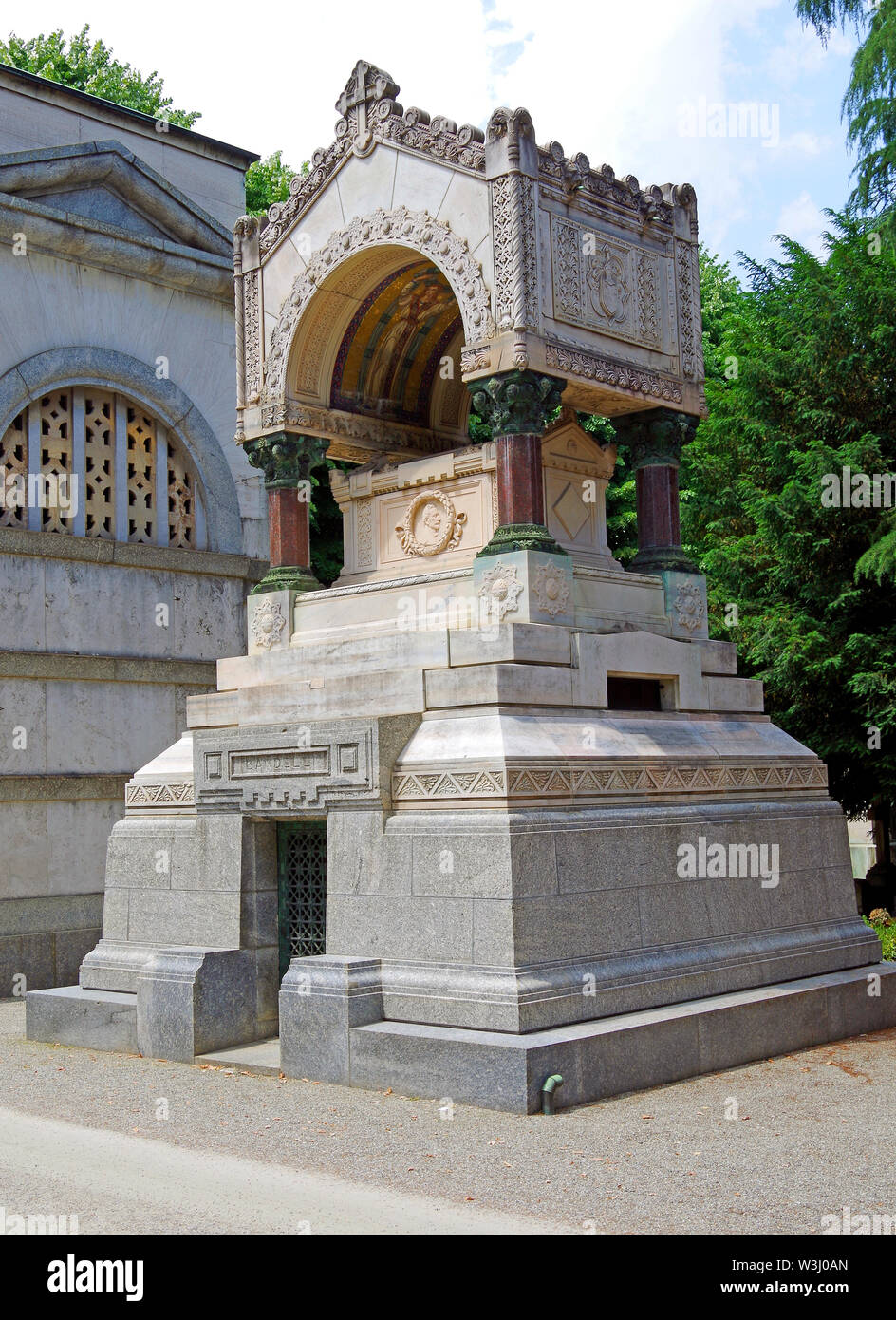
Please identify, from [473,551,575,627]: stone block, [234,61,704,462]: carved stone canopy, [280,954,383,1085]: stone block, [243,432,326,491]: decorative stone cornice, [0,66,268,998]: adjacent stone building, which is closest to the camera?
[280,954,383,1085]: stone block

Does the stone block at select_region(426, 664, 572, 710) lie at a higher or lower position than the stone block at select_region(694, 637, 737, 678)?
lower

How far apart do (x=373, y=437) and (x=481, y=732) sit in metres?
3.64

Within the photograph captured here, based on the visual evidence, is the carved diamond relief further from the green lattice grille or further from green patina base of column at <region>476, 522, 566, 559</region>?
the green lattice grille

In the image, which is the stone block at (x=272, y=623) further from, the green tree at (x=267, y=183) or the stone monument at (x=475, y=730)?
the green tree at (x=267, y=183)

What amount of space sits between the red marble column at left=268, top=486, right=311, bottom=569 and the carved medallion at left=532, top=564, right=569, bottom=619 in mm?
2487

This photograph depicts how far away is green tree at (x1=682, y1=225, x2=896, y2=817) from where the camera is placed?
53.4ft

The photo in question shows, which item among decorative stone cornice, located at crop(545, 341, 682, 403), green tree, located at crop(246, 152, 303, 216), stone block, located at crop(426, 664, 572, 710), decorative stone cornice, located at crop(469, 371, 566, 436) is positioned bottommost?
stone block, located at crop(426, 664, 572, 710)

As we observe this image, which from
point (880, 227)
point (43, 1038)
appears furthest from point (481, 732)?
point (880, 227)

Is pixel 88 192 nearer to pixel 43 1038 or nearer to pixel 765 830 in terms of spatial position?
pixel 43 1038

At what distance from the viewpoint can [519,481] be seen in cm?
1002

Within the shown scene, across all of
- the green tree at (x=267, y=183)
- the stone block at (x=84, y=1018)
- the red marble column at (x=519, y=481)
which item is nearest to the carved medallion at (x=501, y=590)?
the red marble column at (x=519, y=481)

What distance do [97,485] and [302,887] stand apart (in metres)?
7.40

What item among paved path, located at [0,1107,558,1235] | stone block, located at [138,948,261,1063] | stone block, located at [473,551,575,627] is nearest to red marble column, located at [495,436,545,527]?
stone block, located at [473,551,575,627]

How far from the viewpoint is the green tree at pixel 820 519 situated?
53.4 feet
